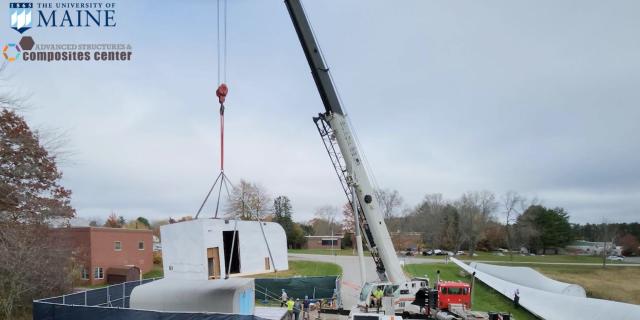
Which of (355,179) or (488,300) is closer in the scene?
(355,179)

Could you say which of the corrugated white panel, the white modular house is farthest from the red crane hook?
the corrugated white panel

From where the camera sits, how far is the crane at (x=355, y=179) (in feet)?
56.6

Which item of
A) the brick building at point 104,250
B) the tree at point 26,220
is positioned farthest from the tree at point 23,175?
the brick building at point 104,250

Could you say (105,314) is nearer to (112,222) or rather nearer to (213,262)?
(213,262)

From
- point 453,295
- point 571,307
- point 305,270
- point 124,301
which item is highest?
point 124,301

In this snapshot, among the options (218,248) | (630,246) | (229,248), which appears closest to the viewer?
(218,248)

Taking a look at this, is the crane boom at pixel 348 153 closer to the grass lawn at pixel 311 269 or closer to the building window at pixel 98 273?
the grass lawn at pixel 311 269

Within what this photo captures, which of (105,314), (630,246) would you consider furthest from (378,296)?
(630,246)

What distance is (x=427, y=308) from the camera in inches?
749

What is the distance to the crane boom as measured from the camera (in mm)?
17188

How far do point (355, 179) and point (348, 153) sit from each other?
1.07 meters

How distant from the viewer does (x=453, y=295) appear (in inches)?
798

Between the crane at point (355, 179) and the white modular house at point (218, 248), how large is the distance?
5822 mm

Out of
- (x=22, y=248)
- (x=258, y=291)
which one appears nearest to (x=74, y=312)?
(x=22, y=248)
